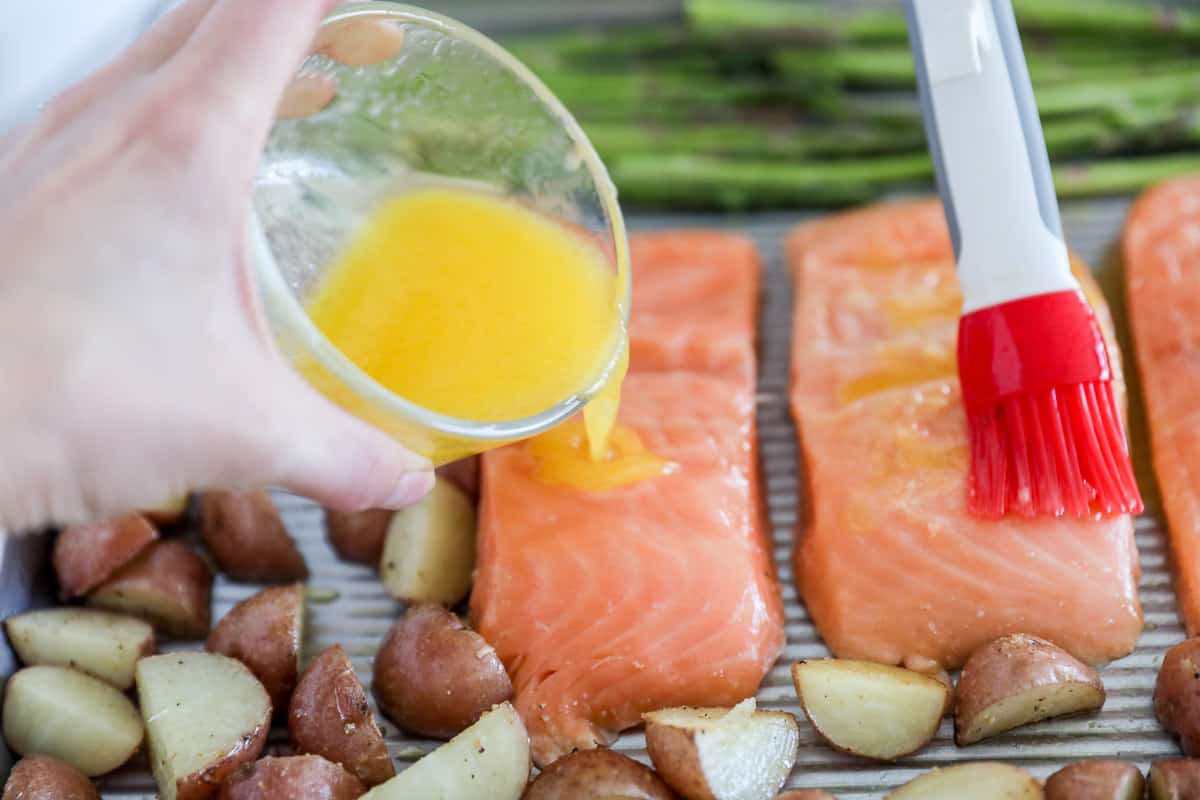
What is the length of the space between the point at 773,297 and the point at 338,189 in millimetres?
1419

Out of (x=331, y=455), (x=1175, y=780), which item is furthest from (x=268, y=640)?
(x=1175, y=780)

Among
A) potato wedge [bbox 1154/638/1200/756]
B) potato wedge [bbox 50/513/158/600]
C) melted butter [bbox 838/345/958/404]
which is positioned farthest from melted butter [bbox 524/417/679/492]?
potato wedge [bbox 1154/638/1200/756]

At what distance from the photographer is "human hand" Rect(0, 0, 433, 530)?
4.96 feet

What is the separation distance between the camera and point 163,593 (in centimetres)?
257

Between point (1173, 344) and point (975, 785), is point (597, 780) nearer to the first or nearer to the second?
point (975, 785)

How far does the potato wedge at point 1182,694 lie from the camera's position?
2135 millimetres

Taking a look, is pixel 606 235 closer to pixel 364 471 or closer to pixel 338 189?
pixel 338 189

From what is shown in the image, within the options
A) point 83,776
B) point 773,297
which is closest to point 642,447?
point 773,297

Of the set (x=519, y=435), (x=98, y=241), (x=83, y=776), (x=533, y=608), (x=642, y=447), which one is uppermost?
(x=98, y=241)

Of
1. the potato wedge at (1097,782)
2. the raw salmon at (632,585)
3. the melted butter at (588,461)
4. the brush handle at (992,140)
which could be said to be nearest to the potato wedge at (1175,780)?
the potato wedge at (1097,782)

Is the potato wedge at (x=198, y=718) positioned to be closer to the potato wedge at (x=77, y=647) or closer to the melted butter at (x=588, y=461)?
the potato wedge at (x=77, y=647)

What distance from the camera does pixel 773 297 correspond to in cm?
333

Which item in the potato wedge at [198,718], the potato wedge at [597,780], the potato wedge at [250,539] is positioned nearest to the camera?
the potato wedge at [597,780]

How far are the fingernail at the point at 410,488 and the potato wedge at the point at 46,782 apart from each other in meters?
0.86
